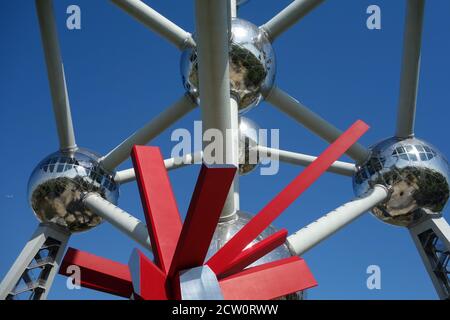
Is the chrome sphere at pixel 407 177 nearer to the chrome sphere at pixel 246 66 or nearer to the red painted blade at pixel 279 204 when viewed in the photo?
the chrome sphere at pixel 246 66

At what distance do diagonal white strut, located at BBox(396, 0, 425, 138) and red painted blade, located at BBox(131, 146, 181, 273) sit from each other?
212 inches

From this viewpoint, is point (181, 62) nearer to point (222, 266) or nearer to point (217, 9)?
point (217, 9)

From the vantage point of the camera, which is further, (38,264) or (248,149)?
(248,149)

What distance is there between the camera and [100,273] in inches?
209

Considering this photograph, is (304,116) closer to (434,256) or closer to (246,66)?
(246,66)

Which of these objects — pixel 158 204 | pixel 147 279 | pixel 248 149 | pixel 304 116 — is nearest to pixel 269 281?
pixel 147 279

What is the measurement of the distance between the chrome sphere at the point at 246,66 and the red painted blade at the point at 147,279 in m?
4.31

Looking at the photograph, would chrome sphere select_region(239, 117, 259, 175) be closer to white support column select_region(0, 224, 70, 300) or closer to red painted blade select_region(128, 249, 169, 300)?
white support column select_region(0, 224, 70, 300)

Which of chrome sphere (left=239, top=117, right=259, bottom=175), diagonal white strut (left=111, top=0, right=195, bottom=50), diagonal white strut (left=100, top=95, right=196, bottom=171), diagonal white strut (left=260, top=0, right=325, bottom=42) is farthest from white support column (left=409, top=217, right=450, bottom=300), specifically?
diagonal white strut (left=111, top=0, right=195, bottom=50)

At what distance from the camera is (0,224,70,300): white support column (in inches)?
372

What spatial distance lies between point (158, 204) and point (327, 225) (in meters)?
3.48

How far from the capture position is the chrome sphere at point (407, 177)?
942 cm

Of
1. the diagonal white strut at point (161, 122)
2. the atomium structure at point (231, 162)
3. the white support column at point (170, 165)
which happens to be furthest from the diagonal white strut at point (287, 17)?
the white support column at point (170, 165)

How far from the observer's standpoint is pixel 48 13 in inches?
347
